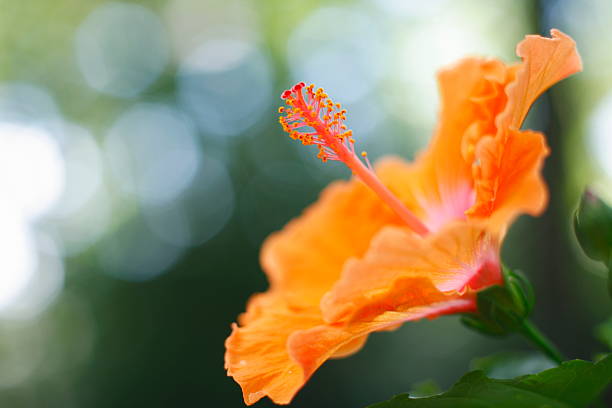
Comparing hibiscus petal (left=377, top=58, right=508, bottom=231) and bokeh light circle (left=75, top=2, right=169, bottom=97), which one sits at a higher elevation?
bokeh light circle (left=75, top=2, right=169, bottom=97)

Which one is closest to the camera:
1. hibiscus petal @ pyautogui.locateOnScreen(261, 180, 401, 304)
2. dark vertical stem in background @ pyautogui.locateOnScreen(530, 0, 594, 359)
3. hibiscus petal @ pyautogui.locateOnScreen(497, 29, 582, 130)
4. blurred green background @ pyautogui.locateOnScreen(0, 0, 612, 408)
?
hibiscus petal @ pyautogui.locateOnScreen(497, 29, 582, 130)

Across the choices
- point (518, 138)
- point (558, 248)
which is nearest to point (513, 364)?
point (518, 138)

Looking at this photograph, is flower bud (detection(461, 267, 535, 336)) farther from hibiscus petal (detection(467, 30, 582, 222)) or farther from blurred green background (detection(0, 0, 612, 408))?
blurred green background (detection(0, 0, 612, 408))

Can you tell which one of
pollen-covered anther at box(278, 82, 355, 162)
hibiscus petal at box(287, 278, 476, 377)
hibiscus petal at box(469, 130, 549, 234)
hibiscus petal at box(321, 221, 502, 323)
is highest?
pollen-covered anther at box(278, 82, 355, 162)

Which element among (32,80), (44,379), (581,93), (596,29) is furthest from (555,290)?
(32,80)

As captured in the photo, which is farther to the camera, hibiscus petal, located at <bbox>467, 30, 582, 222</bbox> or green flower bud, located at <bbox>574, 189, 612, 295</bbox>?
green flower bud, located at <bbox>574, 189, 612, 295</bbox>

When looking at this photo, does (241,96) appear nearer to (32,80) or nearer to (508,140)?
(32,80)

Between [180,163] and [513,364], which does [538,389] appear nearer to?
[513,364]

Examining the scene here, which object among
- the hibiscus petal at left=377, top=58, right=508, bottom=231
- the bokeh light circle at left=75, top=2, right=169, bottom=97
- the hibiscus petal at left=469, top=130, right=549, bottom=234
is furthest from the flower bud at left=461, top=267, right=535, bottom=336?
the bokeh light circle at left=75, top=2, right=169, bottom=97
